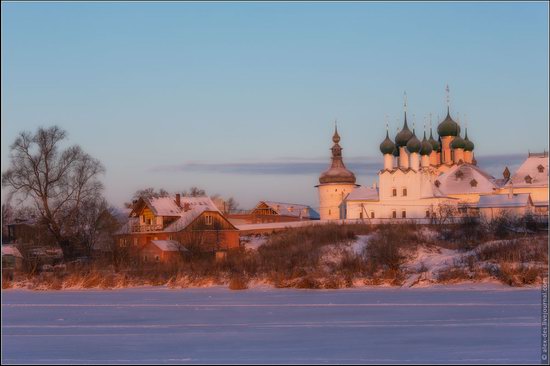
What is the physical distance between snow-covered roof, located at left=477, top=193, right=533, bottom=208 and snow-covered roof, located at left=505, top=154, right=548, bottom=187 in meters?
1.69

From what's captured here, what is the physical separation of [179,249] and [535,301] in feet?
82.7

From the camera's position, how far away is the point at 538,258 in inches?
1220

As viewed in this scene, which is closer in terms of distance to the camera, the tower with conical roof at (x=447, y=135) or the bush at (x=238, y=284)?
the bush at (x=238, y=284)

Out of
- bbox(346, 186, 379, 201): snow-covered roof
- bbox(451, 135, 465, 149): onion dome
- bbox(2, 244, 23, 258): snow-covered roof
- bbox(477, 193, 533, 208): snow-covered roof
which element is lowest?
bbox(2, 244, 23, 258): snow-covered roof

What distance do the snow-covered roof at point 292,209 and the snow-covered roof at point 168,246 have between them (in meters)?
32.9

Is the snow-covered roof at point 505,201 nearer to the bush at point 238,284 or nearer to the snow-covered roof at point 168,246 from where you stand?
the snow-covered roof at point 168,246

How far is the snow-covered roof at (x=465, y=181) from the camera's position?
6303cm

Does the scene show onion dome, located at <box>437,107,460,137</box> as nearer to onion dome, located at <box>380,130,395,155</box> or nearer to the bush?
onion dome, located at <box>380,130,395,155</box>

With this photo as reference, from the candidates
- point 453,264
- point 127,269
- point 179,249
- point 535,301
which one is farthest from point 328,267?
point 535,301

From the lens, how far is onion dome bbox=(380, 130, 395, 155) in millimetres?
66875

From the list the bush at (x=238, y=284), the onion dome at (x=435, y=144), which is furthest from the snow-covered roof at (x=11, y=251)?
the onion dome at (x=435, y=144)

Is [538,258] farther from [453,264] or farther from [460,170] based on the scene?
[460,170]

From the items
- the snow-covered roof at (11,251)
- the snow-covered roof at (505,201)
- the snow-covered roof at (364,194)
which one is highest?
the snow-covered roof at (364,194)

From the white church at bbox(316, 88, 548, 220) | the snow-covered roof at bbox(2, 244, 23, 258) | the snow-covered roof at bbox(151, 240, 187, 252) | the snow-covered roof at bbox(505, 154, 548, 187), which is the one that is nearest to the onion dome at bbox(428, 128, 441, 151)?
the white church at bbox(316, 88, 548, 220)
